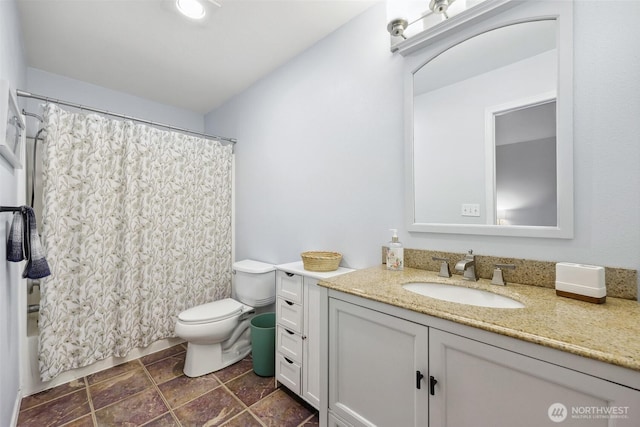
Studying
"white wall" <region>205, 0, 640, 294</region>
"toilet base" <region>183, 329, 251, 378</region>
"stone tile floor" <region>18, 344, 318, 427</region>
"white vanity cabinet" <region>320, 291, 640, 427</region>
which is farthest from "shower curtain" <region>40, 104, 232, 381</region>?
"white vanity cabinet" <region>320, 291, 640, 427</region>

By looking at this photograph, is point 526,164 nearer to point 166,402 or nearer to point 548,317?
point 548,317

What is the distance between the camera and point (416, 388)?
0.88 m

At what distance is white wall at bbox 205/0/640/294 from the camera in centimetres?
93

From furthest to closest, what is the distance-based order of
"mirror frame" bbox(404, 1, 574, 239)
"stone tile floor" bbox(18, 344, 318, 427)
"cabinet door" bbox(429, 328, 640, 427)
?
"stone tile floor" bbox(18, 344, 318, 427), "mirror frame" bbox(404, 1, 574, 239), "cabinet door" bbox(429, 328, 640, 427)

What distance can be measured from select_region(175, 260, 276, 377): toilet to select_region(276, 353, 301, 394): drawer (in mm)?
493

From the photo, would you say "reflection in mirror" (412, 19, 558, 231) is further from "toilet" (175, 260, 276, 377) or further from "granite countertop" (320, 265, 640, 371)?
"toilet" (175, 260, 276, 377)

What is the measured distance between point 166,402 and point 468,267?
6.29 ft

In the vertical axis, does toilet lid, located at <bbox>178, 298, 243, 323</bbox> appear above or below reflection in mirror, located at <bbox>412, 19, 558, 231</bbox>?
below

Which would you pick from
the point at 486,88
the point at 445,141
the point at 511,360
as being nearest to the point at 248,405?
the point at 511,360

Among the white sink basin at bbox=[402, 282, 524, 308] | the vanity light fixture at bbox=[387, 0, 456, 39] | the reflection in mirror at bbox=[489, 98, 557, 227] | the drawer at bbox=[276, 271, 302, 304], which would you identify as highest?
the vanity light fixture at bbox=[387, 0, 456, 39]

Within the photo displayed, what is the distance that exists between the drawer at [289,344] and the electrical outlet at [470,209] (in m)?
1.15

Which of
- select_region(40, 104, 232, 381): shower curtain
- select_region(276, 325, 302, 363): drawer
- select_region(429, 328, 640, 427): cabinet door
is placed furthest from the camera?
select_region(40, 104, 232, 381): shower curtain

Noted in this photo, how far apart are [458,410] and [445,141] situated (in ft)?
3.77

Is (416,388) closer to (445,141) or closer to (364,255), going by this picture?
(364,255)
